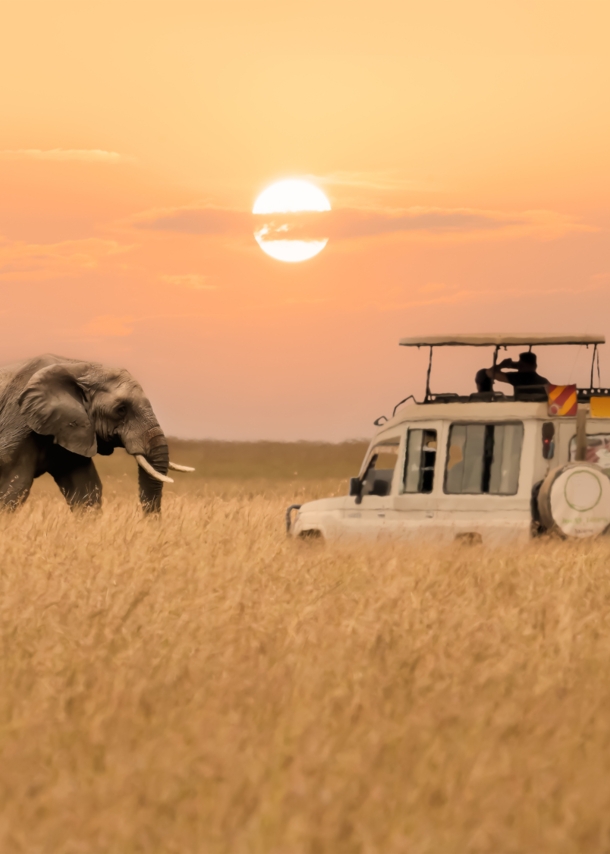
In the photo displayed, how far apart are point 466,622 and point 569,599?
5.35 feet

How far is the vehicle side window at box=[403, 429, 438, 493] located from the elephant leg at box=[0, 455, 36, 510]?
22.8ft

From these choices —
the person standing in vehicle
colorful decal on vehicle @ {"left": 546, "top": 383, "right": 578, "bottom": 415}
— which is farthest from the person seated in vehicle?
colorful decal on vehicle @ {"left": 546, "top": 383, "right": 578, "bottom": 415}

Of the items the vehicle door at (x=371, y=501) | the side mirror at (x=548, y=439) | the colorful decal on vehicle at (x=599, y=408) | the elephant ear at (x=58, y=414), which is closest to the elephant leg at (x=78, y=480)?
the elephant ear at (x=58, y=414)

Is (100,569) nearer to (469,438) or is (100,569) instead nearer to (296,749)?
(469,438)

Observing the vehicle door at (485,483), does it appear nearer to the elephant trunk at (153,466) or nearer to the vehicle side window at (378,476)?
the vehicle side window at (378,476)

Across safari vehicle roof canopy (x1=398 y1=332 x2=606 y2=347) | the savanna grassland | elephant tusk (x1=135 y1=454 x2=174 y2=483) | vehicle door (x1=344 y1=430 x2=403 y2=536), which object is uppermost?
safari vehicle roof canopy (x1=398 y1=332 x2=606 y2=347)

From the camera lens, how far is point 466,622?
7734mm

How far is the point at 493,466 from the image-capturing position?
1215 centimetres

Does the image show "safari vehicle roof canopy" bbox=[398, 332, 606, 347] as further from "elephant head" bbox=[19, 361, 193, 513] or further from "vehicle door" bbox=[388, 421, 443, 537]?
"elephant head" bbox=[19, 361, 193, 513]

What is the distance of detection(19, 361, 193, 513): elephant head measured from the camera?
Answer: 18.0 meters

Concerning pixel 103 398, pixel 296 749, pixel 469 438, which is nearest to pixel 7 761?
pixel 296 749

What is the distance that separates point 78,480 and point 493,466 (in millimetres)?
8008

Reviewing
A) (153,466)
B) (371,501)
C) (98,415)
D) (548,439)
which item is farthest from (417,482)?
(98,415)

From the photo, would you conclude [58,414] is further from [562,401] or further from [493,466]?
[562,401]
